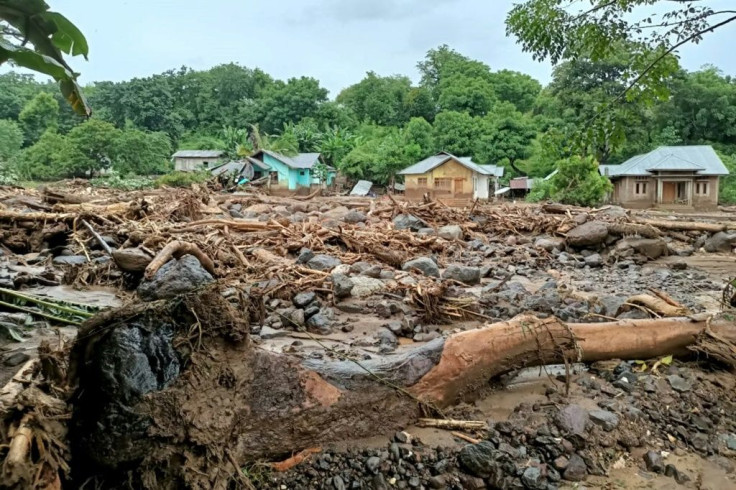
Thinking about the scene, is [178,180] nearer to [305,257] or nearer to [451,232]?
[451,232]

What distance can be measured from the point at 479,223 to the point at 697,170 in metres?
21.0

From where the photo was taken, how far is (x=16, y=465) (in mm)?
1807

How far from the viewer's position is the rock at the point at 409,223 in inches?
499

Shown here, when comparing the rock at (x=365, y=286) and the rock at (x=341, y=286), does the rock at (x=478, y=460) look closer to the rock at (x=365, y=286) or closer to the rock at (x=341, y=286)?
the rock at (x=341, y=286)

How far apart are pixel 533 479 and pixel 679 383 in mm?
1757

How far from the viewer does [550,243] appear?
11.0 meters

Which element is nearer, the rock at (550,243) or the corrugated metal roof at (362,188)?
the rock at (550,243)

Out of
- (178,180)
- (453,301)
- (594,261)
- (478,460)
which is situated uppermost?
(178,180)

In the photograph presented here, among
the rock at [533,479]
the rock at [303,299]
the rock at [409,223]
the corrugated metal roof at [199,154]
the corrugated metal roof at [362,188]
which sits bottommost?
the rock at [533,479]

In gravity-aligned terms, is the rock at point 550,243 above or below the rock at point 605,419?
above

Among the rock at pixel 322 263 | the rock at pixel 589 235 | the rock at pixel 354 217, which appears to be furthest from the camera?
the rock at pixel 354 217

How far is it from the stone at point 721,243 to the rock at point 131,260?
11844 millimetres

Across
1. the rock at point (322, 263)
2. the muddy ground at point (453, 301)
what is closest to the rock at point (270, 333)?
the muddy ground at point (453, 301)

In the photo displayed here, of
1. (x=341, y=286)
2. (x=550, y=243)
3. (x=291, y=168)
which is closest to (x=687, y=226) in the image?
(x=550, y=243)
